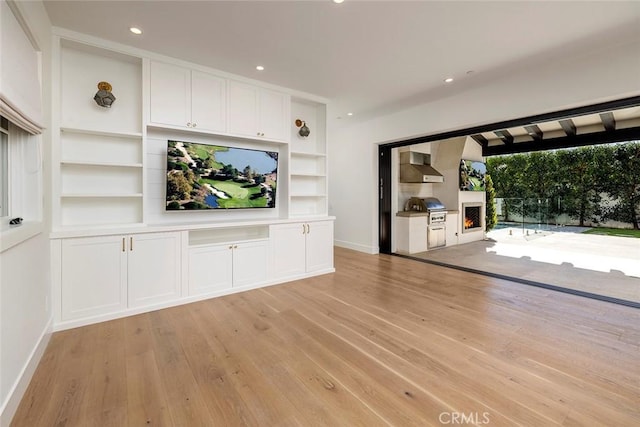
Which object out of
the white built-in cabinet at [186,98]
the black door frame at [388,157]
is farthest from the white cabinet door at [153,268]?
the black door frame at [388,157]

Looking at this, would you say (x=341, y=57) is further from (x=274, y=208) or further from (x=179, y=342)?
(x=179, y=342)

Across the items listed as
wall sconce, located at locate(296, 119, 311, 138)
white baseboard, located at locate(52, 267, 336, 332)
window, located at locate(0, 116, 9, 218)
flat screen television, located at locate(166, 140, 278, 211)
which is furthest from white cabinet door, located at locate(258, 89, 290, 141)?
window, located at locate(0, 116, 9, 218)

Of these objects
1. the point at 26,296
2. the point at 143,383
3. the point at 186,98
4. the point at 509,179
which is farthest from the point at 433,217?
the point at 26,296

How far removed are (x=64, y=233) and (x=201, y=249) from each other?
117 centimetres

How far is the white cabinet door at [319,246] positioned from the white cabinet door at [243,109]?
5.03 feet

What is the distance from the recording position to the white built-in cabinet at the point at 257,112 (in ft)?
11.7

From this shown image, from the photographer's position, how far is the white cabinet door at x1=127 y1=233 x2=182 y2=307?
2.78m

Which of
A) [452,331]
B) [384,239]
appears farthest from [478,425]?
[384,239]

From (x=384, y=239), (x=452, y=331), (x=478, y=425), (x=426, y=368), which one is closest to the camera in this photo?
(x=478, y=425)

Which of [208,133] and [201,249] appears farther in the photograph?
[208,133]

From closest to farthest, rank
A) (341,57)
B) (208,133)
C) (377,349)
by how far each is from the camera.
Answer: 1. (377,349)
2. (341,57)
3. (208,133)

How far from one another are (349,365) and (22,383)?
1.96 meters

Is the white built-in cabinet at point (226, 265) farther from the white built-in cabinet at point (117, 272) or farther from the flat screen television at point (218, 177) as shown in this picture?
the flat screen television at point (218, 177)

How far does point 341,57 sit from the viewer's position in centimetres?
312
